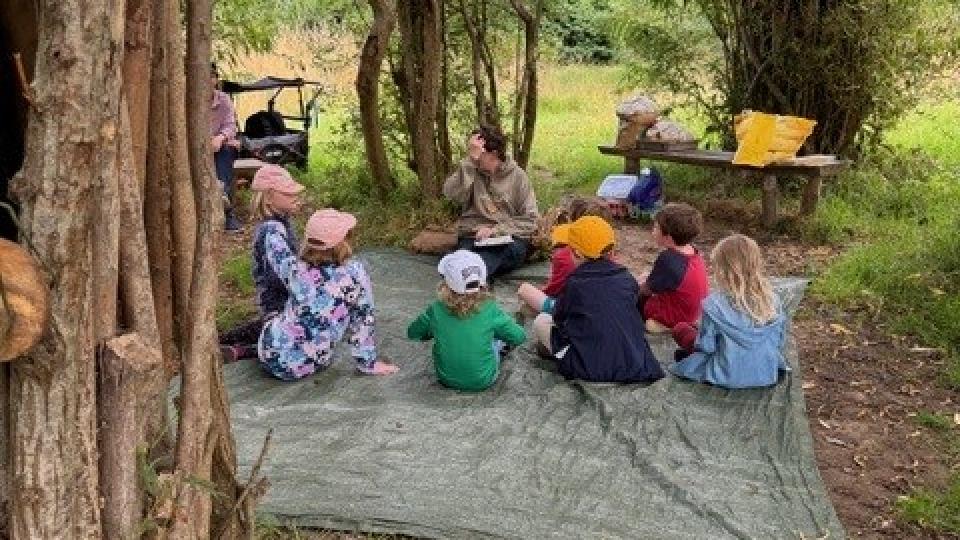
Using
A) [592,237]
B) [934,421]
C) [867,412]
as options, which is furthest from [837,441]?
[592,237]

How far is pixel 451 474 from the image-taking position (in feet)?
12.6

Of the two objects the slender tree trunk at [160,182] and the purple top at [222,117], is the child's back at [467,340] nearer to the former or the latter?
the slender tree trunk at [160,182]

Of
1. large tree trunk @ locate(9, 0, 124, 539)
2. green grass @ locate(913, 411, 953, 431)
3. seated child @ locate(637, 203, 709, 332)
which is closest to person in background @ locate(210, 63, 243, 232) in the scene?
seated child @ locate(637, 203, 709, 332)

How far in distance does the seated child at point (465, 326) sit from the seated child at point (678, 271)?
38.7 inches

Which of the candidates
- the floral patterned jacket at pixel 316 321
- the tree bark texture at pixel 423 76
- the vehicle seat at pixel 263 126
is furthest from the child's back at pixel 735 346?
the vehicle seat at pixel 263 126

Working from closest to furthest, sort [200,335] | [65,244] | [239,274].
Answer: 1. [65,244]
2. [200,335]
3. [239,274]

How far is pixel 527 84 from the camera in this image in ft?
28.3

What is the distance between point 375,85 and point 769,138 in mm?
3124

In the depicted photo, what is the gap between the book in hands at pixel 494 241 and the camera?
6645 millimetres

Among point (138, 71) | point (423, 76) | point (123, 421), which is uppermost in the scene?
point (138, 71)

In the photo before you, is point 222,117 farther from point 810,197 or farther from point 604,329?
point 604,329

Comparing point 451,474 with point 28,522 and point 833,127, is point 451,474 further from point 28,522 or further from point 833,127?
point 833,127

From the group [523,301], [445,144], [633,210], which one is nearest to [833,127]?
[633,210]

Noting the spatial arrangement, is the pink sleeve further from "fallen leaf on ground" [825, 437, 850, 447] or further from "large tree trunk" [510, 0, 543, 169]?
"large tree trunk" [510, 0, 543, 169]
